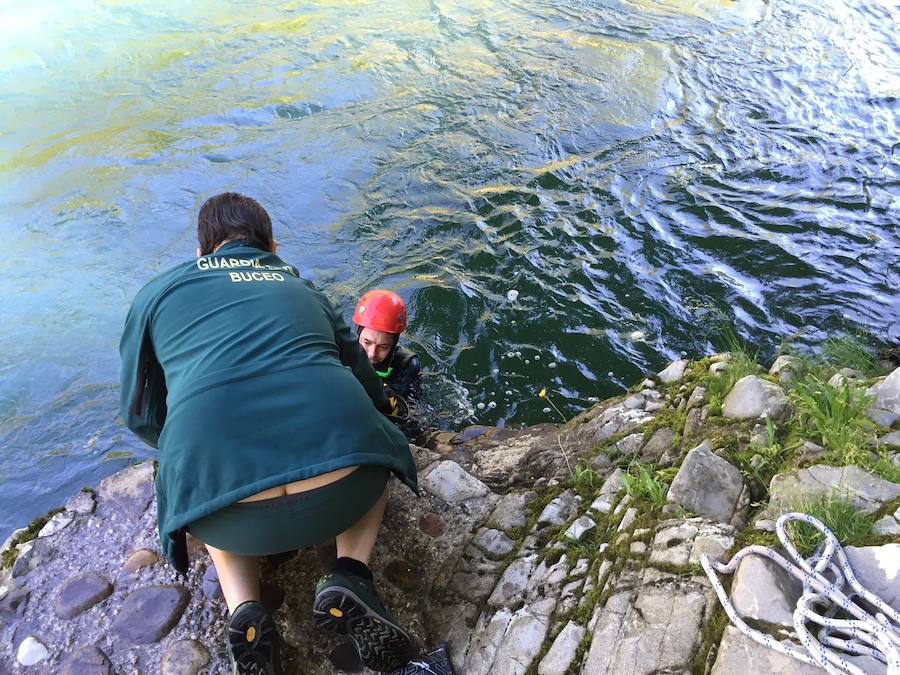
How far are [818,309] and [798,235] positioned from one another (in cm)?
125

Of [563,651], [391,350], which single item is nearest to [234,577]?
[563,651]

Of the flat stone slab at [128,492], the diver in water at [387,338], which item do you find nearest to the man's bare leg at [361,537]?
the flat stone slab at [128,492]

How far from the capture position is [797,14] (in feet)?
43.8

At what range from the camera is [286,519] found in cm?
271

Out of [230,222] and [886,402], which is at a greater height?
[230,222]

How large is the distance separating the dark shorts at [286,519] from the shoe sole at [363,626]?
26cm

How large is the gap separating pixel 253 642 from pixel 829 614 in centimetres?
216

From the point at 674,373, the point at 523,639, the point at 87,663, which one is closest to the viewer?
the point at 523,639

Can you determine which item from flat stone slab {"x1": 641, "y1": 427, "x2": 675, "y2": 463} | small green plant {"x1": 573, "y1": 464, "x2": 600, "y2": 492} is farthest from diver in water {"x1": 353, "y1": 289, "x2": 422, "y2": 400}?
flat stone slab {"x1": 641, "y1": 427, "x2": 675, "y2": 463}

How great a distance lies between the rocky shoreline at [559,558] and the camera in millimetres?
2586

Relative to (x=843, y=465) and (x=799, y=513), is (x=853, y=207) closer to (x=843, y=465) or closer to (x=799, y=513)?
(x=843, y=465)

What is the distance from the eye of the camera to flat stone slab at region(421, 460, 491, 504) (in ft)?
13.3

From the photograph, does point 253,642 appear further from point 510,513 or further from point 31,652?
point 510,513

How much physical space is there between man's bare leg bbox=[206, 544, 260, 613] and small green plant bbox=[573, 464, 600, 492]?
1795mm
